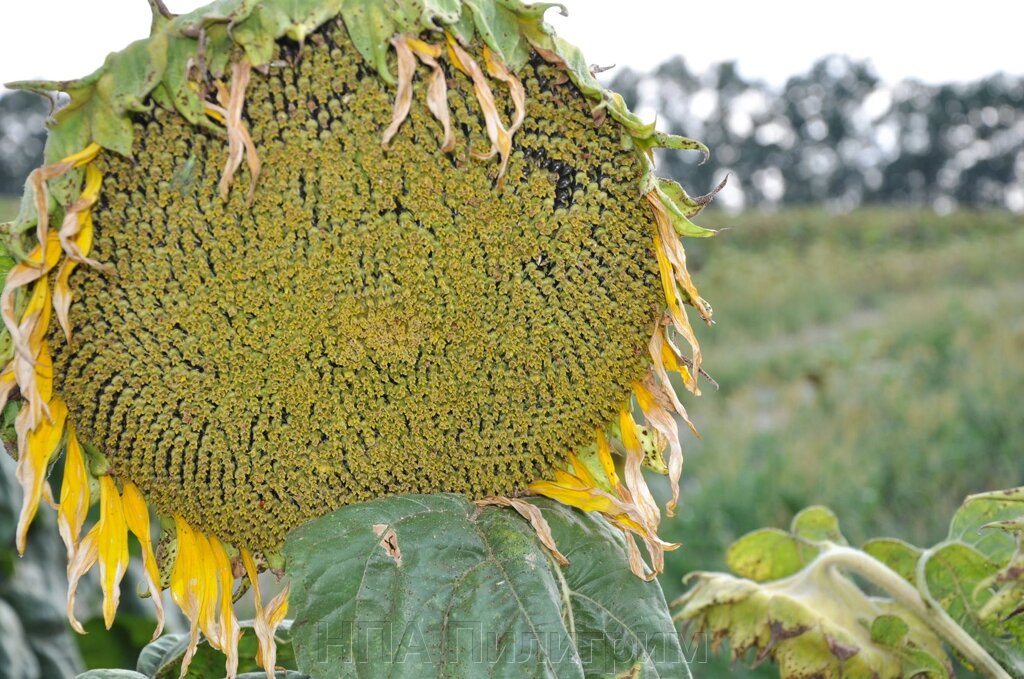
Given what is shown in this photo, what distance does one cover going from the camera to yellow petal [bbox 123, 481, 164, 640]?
1.30m

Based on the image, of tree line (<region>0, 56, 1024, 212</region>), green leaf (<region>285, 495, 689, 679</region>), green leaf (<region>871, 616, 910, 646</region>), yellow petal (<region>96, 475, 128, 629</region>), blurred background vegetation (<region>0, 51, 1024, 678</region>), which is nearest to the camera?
green leaf (<region>285, 495, 689, 679</region>)

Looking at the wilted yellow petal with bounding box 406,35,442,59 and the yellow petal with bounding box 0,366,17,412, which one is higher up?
the wilted yellow petal with bounding box 406,35,442,59

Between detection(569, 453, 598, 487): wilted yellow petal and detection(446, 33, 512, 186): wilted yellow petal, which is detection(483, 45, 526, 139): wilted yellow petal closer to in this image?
detection(446, 33, 512, 186): wilted yellow petal

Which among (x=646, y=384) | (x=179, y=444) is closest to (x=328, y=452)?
(x=179, y=444)

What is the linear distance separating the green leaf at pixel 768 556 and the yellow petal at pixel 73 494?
4.11ft

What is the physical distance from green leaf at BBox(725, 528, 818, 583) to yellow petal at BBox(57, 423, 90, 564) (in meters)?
1.25

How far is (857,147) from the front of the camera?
48.5 m

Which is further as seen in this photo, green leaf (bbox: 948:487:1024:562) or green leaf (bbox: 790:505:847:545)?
green leaf (bbox: 790:505:847:545)

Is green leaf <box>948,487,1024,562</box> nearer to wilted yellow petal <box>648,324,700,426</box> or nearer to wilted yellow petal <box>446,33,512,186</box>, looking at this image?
wilted yellow petal <box>648,324,700,426</box>

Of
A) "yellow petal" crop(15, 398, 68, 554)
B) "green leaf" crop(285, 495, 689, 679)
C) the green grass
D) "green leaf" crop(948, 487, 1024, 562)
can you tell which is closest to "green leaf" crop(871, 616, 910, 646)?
"green leaf" crop(948, 487, 1024, 562)

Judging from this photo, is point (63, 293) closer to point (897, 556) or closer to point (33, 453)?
point (33, 453)

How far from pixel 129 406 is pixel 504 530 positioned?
0.50 metres

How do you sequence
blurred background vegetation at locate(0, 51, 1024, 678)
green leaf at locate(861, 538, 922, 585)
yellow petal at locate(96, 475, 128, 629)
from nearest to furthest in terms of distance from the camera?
yellow petal at locate(96, 475, 128, 629), green leaf at locate(861, 538, 922, 585), blurred background vegetation at locate(0, 51, 1024, 678)

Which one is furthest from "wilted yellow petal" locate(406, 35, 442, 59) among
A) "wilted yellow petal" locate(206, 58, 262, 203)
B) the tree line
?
the tree line
